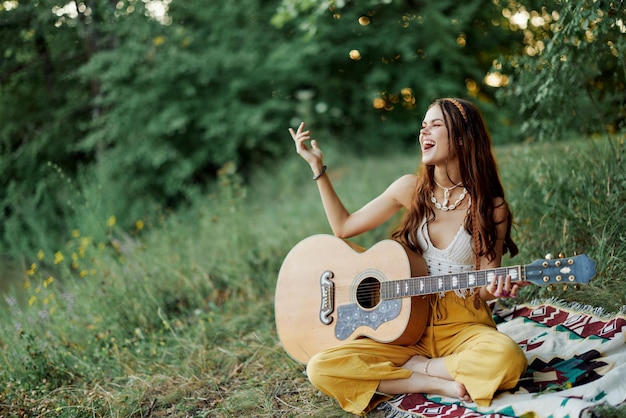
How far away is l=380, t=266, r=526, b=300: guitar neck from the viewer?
234 cm

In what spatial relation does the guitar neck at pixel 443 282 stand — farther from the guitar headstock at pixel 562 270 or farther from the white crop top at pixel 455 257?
the white crop top at pixel 455 257

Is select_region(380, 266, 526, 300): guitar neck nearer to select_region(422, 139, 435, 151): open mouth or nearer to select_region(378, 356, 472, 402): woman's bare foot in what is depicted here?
select_region(378, 356, 472, 402): woman's bare foot

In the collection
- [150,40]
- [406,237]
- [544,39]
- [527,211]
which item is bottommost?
[527,211]

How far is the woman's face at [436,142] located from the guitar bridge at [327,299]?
74 cm

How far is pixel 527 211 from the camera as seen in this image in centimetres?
391

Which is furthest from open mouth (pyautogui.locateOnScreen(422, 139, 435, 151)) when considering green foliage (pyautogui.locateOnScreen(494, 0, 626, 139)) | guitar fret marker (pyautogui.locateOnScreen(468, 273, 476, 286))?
green foliage (pyautogui.locateOnScreen(494, 0, 626, 139))

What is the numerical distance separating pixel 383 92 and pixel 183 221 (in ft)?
11.4

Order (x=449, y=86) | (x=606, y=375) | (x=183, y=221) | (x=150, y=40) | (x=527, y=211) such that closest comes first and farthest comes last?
(x=606, y=375) → (x=527, y=211) → (x=183, y=221) → (x=150, y=40) → (x=449, y=86)

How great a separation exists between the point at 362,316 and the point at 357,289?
0.44 feet

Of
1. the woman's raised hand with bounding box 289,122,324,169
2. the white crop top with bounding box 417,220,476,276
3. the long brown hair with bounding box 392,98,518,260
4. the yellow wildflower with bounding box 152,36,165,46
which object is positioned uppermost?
the yellow wildflower with bounding box 152,36,165,46

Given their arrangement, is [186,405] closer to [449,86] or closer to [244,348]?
[244,348]

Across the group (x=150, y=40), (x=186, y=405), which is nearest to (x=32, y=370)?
(x=186, y=405)

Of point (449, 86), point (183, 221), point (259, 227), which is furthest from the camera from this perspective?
point (449, 86)

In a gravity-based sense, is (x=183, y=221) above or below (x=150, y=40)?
below
